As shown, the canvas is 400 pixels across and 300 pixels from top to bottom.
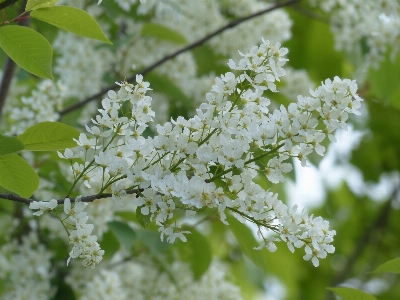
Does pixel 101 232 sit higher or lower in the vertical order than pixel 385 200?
Answer: higher

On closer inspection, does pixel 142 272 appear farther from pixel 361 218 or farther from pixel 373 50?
pixel 361 218

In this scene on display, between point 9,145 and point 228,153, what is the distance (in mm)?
476

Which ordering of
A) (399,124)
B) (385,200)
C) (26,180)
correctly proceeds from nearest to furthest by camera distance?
(26,180) → (399,124) → (385,200)

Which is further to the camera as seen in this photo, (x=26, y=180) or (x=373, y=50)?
(x=373, y=50)

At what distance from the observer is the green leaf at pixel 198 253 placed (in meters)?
2.93

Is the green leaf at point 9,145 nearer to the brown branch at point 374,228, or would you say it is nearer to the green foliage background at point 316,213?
the green foliage background at point 316,213

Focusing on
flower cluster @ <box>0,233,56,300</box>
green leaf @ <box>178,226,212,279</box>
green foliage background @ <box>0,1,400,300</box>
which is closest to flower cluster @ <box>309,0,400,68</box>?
green foliage background @ <box>0,1,400,300</box>

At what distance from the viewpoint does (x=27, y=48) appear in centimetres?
149

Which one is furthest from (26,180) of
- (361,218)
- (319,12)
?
(361,218)

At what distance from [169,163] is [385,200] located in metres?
4.22

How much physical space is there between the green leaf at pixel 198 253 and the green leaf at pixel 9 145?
1.63m

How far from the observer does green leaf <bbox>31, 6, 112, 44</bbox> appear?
59.1 inches

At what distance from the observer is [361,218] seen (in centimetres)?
529

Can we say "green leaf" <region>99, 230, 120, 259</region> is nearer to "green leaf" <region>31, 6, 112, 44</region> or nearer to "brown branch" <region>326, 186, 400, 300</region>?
"green leaf" <region>31, 6, 112, 44</region>
